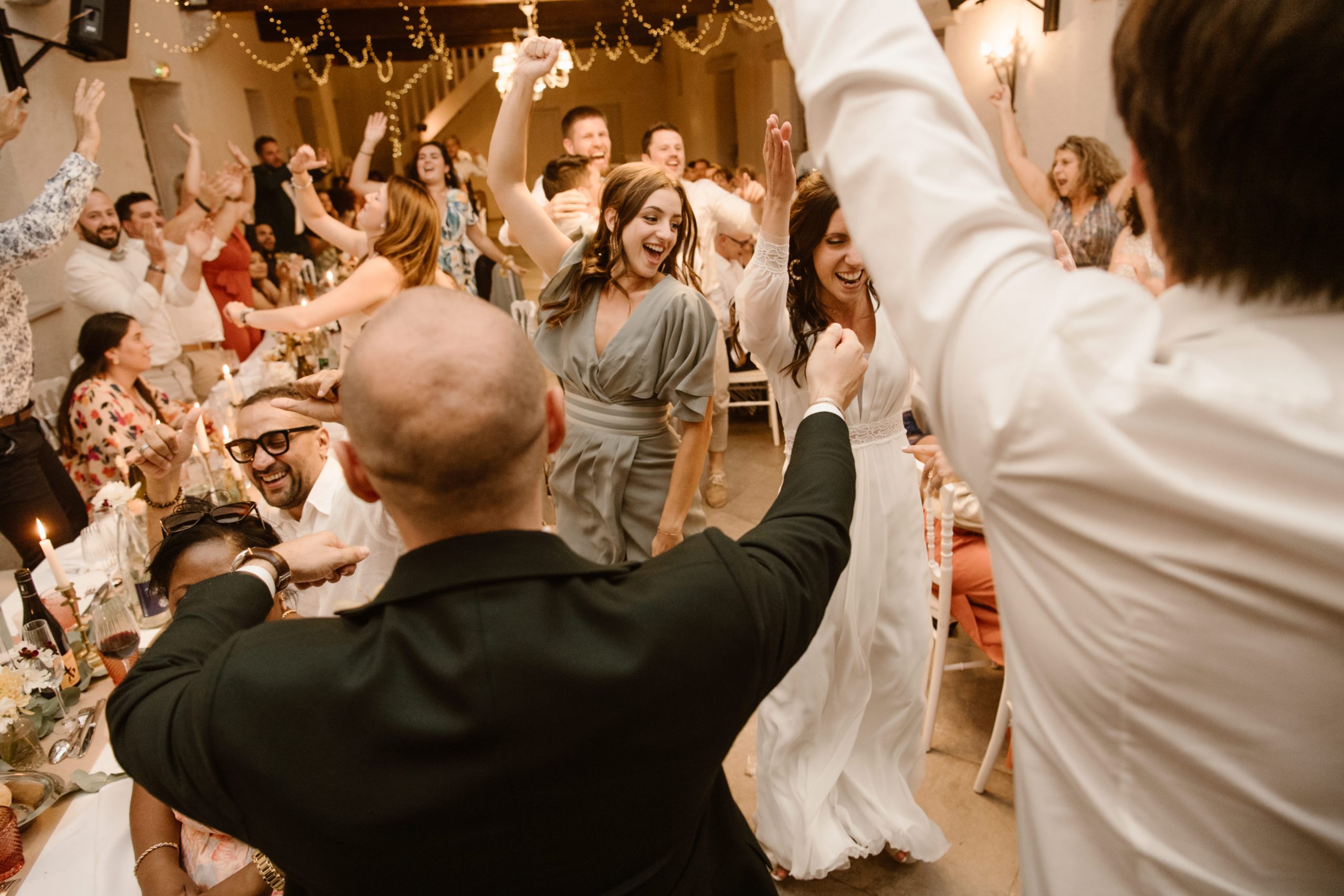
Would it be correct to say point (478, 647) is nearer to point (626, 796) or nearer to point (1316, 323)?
point (626, 796)

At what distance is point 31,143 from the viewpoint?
4.82 metres

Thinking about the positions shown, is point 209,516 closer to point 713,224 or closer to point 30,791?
point 30,791

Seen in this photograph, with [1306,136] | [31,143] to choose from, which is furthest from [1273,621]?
[31,143]

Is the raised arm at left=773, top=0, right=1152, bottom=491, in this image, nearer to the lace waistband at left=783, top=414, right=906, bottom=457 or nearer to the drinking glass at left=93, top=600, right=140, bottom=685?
the lace waistband at left=783, top=414, right=906, bottom=457

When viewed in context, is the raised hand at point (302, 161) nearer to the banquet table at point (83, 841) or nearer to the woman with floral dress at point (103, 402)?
the woman with floral dress at point (103, 402)

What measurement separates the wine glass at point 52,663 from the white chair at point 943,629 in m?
1.96

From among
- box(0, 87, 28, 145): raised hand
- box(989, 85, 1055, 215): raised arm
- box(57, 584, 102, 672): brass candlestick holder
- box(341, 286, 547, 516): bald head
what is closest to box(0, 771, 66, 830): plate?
box(57, 584, 102, 672): brass candlestick holder

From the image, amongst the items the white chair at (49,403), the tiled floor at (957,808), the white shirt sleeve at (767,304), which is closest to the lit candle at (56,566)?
the white shirt sleeve at (767,304)

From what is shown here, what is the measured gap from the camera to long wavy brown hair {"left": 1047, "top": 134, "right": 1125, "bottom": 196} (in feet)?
13.5

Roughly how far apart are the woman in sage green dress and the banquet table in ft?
4.23

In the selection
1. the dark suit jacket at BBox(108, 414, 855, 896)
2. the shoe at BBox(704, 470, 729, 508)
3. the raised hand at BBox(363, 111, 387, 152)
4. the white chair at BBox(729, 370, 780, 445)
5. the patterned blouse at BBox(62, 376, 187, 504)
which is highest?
the raised hand at BBox(363, 111, 387, 152)

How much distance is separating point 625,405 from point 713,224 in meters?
2.65

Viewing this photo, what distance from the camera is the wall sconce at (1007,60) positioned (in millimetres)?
5723

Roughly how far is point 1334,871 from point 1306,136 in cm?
57
